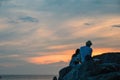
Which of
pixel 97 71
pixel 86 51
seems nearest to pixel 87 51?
pixel 86 51

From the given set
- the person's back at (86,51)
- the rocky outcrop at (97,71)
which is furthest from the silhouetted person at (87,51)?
the rocky outcrop at (97,71)

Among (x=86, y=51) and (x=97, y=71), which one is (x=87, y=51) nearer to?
(x=86, y=51)

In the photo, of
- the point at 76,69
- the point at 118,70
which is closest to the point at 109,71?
the point at 118,70

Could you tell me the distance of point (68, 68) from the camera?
100 ft

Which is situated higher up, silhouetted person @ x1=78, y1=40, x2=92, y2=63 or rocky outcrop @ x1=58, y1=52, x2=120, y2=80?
silhouetted person @ x1=78, y1=40, x2=92, y2=63

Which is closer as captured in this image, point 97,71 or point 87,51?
point 97,71

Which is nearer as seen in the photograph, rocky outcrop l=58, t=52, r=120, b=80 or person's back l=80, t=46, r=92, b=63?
rocky outcrop l=58, t=52, r=120, b=80

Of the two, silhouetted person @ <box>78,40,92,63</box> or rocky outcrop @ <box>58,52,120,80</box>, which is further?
silhouetted person @ <box>78,40,92,63</box>

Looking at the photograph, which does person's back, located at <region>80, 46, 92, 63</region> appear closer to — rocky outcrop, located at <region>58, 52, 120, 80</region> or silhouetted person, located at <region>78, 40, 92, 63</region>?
silhouetted person, located at <region>78, 40, 92, 63</region>

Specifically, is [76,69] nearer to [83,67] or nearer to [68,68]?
[83,67]

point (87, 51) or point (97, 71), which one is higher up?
point (87, 51)

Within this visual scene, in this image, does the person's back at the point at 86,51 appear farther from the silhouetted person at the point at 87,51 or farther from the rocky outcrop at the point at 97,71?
the rocky outcrop at the point at 97,71

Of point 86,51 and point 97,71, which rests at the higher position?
point 86,51

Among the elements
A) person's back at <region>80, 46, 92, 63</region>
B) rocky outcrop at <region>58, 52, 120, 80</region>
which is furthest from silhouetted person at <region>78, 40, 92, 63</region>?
rocky outcrop at <region>58, 52, 120, 80</region>
